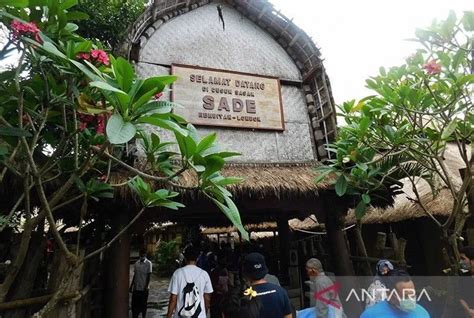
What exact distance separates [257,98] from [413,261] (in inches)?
248

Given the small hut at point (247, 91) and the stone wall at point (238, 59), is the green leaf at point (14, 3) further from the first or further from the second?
the stone wall at point (238, 59)

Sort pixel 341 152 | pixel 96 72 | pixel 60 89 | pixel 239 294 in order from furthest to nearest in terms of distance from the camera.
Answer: pixel 341 152 < pixel 239 294 < pixel 60 89 < pixel 96 72

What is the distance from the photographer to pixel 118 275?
3.93 m

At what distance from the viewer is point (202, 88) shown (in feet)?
15.2


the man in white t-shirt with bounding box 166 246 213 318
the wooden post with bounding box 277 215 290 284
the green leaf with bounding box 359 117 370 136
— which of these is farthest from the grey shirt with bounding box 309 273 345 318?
the wooden post with bounding box 277 215 290 284

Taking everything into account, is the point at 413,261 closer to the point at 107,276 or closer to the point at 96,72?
the point at 107,276

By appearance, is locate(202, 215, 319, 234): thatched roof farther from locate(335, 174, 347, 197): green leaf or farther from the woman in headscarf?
the woman in headscarf

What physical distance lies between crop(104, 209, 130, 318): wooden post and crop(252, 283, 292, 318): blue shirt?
211 centimetres

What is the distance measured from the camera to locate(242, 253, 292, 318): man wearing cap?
2.42 metres

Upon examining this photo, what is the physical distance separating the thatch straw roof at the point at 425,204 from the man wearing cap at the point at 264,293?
15.5 feet

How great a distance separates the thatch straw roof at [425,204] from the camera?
263 inches

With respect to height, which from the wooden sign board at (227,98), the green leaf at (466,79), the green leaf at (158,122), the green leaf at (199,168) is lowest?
the green leaf at (199,168)

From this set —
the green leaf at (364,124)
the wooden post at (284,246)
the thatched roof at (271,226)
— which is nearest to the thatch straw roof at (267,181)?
the green leaf at (364,124)

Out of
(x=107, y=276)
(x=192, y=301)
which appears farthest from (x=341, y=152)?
(x=107, y=276)
